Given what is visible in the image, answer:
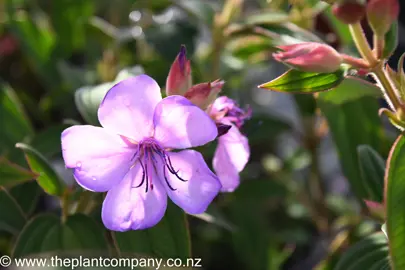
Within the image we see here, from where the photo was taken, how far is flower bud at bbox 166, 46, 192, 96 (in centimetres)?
67

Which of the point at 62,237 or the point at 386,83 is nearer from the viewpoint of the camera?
the point at 386,83

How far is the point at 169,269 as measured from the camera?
0.61 meters

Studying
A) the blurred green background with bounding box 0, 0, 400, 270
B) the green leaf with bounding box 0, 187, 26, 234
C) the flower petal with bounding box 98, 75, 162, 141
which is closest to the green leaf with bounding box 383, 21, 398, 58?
the blurred green background with bounding box 0, 0, 400, 270

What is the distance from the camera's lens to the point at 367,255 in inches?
30.2

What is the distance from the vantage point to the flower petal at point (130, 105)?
0.62 meters

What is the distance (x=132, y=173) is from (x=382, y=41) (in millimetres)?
323

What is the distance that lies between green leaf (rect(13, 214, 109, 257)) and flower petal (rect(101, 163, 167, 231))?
0.15m

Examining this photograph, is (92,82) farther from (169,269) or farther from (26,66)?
(169,269)

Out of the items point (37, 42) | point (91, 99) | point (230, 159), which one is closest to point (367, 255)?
point (230, 159)

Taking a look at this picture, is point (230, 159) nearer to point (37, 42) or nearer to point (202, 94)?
point (202, 94)

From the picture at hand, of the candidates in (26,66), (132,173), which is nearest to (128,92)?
(132,173)

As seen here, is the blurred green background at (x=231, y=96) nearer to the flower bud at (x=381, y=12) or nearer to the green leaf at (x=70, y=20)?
the green leaf at (x=70, y=20)

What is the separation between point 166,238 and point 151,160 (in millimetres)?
113

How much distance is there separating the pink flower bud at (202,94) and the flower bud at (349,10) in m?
0.16
